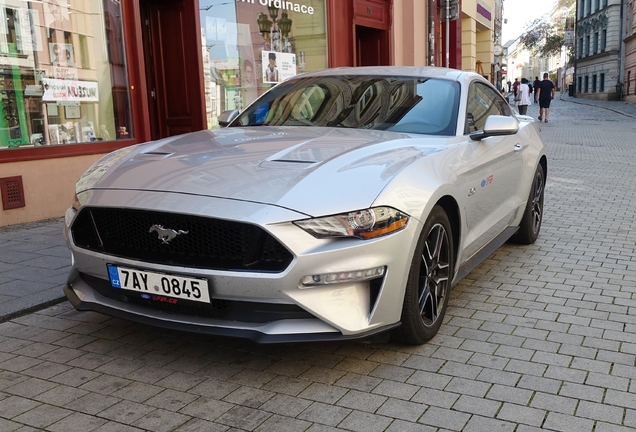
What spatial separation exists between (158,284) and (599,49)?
65.9 meters

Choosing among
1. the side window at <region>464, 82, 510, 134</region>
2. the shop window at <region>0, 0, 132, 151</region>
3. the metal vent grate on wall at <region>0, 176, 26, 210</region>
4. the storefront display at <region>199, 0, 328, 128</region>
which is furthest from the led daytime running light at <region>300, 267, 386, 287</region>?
the storefront display at <region>199, 0, 328, 128</region>

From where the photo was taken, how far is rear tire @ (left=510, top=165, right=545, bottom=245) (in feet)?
19.5

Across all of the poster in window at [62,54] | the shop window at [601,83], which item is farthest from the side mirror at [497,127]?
the shop window at [601,83]

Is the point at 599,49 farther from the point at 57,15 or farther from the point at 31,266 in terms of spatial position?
the point at 31,266

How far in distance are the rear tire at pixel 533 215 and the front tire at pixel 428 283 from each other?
2291 mm

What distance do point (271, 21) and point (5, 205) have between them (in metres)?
6.34

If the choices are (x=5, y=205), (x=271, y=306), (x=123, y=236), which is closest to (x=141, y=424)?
(x=271, y=306)

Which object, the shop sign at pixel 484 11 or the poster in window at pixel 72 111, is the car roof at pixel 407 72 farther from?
the shop sign at pixel 484 11

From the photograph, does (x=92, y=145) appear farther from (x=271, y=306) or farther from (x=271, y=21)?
(x=271, y=306)

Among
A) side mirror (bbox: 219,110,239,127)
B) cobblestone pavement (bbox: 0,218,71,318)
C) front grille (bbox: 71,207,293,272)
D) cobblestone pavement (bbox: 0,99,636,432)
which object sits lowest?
cobblestone pavement (bbox: 0,99,636,432)

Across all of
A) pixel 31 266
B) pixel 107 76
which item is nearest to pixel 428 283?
pixel 31 266

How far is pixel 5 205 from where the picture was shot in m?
6.91

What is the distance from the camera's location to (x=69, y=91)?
309 inches

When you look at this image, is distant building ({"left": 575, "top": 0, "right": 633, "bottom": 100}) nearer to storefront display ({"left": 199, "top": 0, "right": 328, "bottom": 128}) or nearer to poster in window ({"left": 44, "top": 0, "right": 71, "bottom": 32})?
storefront display ({"left": 199, "top": 0, "right": 328, "bottom": 128})
